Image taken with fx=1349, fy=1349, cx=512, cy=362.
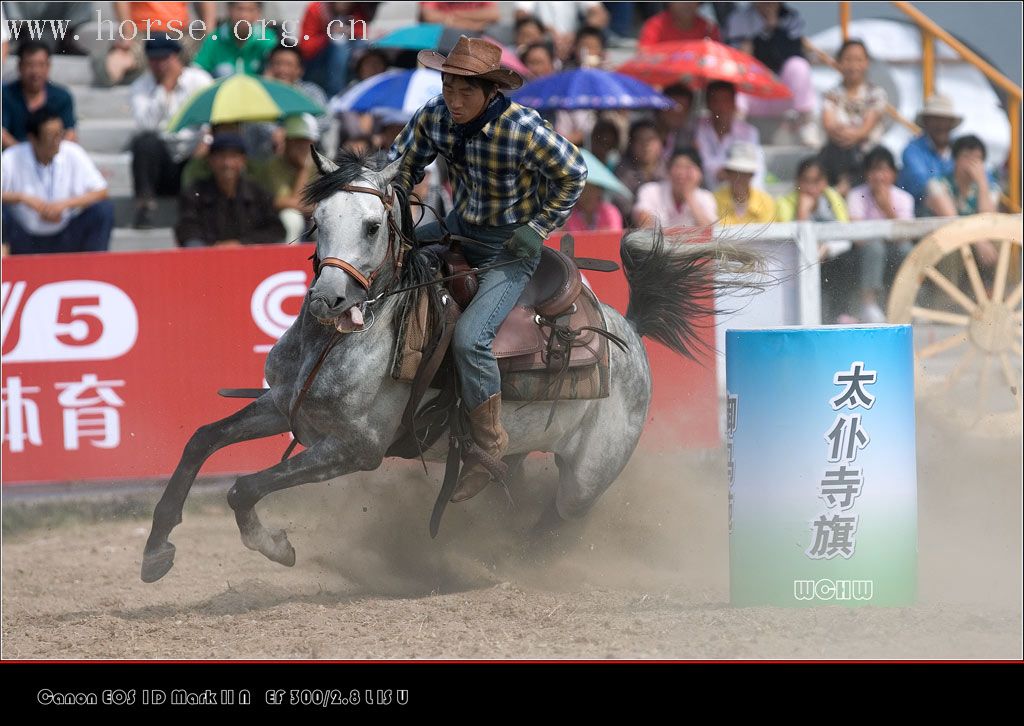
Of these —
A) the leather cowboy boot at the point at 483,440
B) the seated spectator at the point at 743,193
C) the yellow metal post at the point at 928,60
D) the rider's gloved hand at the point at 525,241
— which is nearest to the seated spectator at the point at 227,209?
the seated spectator at the point at 743,193

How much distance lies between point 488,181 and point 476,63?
22.2 inches

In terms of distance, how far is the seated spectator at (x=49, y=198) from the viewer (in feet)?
31.1

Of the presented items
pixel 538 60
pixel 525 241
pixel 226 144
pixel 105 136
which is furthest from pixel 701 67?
pixel 525 241

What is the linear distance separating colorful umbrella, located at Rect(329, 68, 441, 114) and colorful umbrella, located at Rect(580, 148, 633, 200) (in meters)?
1.34

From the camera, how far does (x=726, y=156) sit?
10.8 meters

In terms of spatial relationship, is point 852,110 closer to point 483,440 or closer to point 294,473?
point 483,440

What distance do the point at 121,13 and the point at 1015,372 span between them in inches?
292

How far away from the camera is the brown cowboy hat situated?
18.3 feet

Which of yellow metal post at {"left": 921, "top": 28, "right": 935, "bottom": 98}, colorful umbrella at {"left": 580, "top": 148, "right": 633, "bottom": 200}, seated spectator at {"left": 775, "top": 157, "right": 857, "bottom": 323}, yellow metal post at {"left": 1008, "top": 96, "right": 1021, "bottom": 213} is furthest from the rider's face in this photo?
yellow metal post at {"left": 921, "top": 28, "right": 935, "bottom": 98}

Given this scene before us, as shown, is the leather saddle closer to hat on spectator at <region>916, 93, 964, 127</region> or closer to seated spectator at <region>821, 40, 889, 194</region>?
seated spectator at <region>821, 40, 889, 194</region>

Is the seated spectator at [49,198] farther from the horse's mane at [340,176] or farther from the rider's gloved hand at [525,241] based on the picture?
the rider's gloved hand at [525,241]

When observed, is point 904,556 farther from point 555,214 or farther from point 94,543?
point 94,543

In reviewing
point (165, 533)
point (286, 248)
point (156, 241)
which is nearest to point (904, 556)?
point (165, 533)

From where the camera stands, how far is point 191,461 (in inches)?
239
